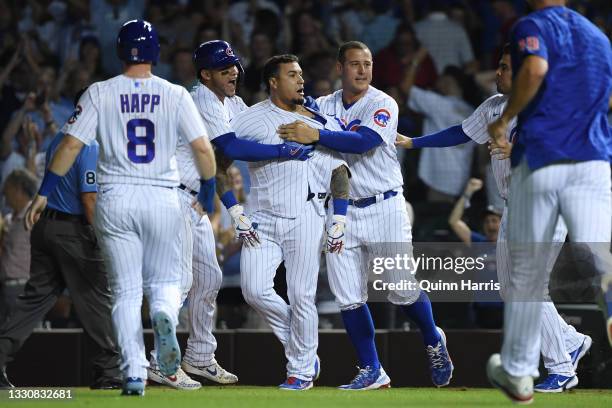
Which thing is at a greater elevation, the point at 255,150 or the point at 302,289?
the point at 255,150

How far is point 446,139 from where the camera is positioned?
8570 millimetres

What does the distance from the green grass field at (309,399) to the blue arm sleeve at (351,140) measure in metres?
1.60

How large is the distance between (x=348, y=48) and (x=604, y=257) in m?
2.74

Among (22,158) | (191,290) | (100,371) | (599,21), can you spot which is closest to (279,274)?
(191,290)

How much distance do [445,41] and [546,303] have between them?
5.92 m

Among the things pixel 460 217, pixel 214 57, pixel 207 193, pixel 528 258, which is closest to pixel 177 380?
pixel 207 193

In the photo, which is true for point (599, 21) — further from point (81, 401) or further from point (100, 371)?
point (81, 401)

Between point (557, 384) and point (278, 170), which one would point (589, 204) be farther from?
point (278, 170)

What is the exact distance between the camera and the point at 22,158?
12438 mm

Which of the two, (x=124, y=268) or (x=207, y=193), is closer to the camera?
(x=124, y=268)

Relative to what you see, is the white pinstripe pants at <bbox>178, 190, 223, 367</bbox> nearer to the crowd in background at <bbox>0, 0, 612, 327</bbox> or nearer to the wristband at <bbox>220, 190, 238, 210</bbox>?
the wristband at <bbox>220, 190, 238, 210</bbox>

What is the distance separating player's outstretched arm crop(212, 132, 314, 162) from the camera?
25.9 ft

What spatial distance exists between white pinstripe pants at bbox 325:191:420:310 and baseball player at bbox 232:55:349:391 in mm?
193

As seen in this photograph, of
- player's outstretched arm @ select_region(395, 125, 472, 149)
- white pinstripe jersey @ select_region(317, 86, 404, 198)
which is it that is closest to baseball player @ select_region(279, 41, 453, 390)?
white pinstripe jersey @ select_region(317, 86, 404, 198)
